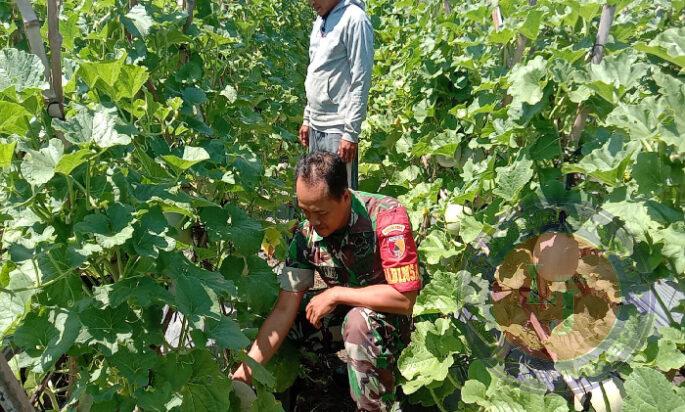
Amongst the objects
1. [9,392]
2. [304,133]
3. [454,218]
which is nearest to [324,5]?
[304,133]

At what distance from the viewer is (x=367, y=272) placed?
2184mm

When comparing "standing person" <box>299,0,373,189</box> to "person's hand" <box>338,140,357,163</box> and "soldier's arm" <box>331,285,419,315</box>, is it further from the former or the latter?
"soldier's arm" <box>331,285,419,315</box>

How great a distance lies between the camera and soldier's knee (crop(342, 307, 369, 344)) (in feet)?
6.61

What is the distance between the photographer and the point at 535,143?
1.73 meters

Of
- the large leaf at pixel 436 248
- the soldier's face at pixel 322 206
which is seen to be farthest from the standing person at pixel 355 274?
the large leaf at pixel 436 248

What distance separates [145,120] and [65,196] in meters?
0.42

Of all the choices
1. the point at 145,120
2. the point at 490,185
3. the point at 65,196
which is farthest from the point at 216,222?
the point at 490,185

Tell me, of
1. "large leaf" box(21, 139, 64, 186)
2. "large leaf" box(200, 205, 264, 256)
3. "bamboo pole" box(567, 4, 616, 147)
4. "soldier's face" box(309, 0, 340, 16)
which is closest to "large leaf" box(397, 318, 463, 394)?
"large leaf" box(200, 205, 264, 256)

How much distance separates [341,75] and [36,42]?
1862 mm

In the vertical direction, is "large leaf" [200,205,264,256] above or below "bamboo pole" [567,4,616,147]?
below

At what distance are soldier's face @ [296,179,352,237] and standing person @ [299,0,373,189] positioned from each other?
961mm

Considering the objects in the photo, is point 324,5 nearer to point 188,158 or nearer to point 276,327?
point 276,327

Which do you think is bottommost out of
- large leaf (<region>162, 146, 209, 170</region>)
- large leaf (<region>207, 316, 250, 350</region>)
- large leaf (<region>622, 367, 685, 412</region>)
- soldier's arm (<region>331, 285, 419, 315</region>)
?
soldier's arm (<region>331, 285, 419, 315</region>)

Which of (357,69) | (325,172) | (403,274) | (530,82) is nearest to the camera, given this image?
(530,82)
